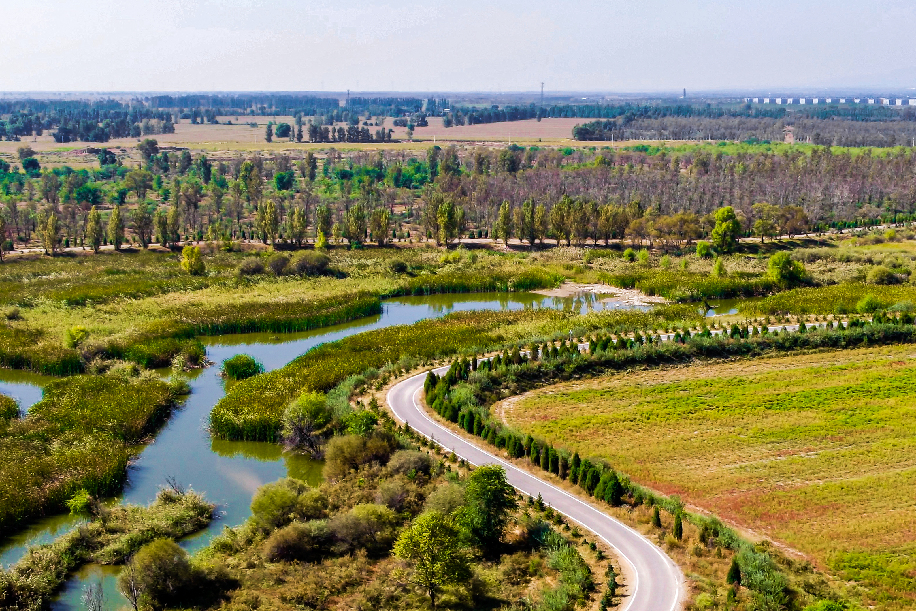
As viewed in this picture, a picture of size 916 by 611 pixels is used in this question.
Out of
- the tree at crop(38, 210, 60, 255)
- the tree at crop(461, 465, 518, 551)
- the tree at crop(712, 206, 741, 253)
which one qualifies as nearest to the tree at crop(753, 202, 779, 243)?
the tree at crop(712, 206, 741, 253)

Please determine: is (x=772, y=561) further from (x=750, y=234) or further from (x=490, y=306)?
(x=750, y=234)

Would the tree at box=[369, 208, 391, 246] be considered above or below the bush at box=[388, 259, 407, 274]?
above

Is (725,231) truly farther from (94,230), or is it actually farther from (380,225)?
(94,230)

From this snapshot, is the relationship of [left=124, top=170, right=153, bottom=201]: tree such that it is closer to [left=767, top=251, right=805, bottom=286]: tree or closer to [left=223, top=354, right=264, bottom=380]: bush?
[left=223, top=354, right=264, bottom=380]: bush

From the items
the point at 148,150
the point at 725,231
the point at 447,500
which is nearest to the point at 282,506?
the point at 447,500

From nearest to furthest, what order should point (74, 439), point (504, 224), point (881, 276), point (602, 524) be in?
1. point (602, 524)
2. point (74, 439)
3. point (881, 276)
4. point (504, 224)

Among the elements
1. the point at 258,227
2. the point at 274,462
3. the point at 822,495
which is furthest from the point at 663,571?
the point at 258,227
